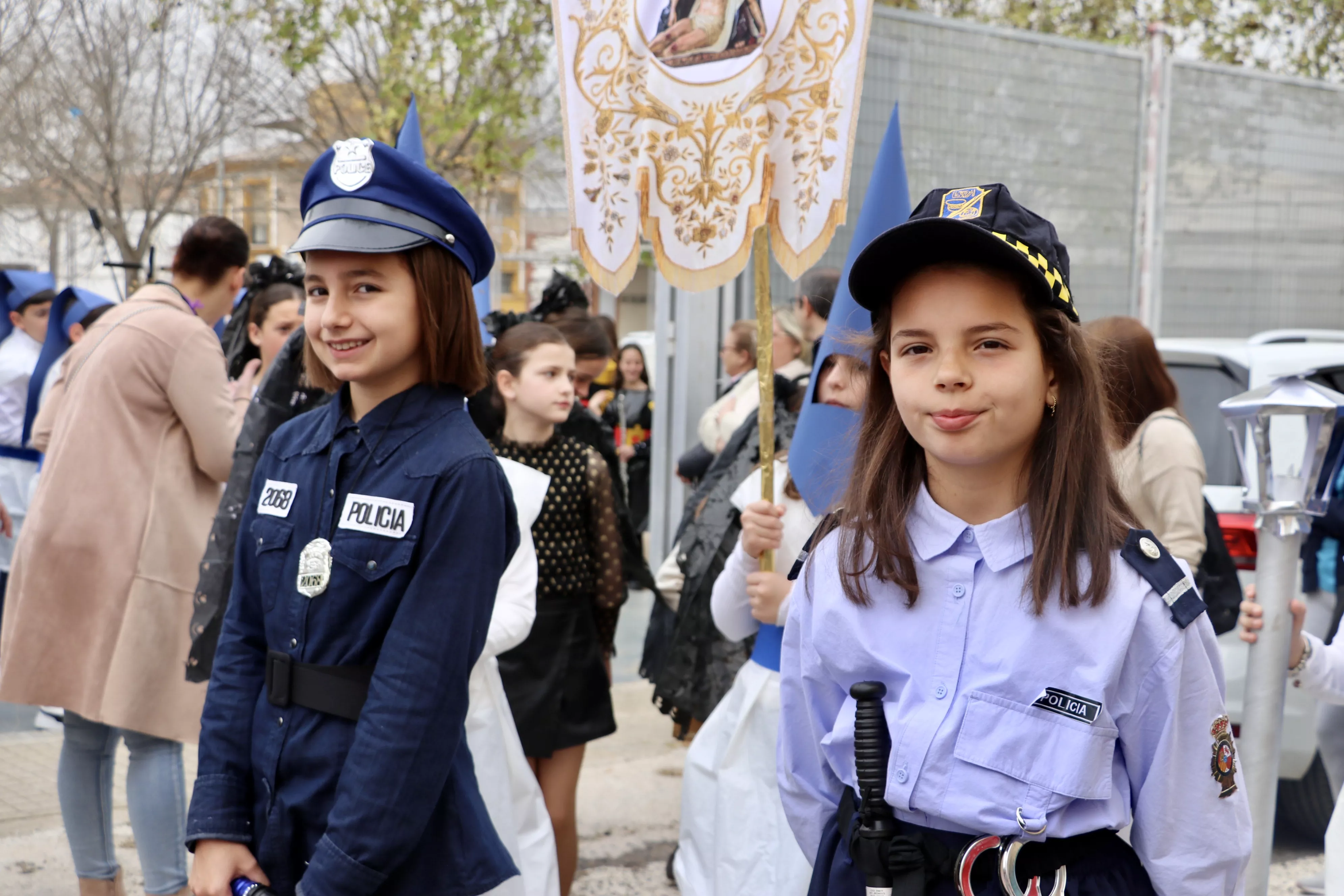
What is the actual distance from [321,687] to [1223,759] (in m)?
1.33

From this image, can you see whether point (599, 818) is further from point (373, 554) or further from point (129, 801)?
point (373, 554)

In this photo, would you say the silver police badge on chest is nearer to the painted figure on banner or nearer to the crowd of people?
the crowd of people

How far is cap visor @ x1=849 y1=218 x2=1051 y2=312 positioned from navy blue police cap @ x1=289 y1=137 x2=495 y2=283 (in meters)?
0.77

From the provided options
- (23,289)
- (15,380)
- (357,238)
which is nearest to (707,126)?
(357,238)

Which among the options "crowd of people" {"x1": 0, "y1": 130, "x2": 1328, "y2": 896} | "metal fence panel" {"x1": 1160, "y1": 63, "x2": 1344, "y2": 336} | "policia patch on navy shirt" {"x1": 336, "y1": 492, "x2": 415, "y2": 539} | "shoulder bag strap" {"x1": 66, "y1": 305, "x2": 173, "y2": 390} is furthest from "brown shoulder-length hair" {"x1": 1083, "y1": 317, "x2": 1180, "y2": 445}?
"metal fence panel" {"x1": 1160, "y1": 63, "x2": 1344, "y2": 336}

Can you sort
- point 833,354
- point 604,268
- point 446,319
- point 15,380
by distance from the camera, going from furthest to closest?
point 15,380 → point 604,268 → point 833,354 → point 446,319

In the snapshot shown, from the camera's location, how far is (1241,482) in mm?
4535

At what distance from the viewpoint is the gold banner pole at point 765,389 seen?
3092 mm

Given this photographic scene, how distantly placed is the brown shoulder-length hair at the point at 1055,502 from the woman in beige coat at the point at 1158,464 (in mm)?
1972

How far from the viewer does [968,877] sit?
1.69 m

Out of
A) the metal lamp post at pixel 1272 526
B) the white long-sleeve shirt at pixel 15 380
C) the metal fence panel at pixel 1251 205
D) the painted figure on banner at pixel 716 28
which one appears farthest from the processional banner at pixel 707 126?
the metal fence panel at pixel 1251 205

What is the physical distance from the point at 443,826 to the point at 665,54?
2.05 meters

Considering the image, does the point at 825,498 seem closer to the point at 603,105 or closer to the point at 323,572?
the point at 603,105

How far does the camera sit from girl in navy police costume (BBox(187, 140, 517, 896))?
200 centimetres
